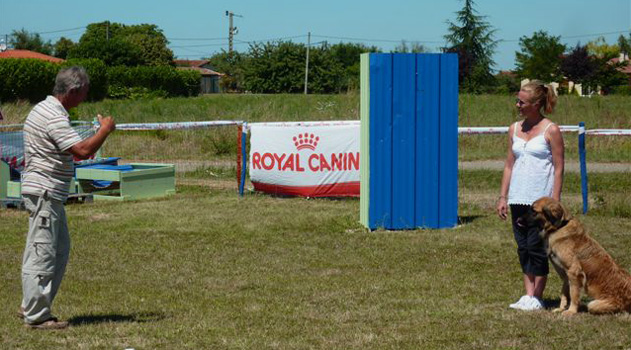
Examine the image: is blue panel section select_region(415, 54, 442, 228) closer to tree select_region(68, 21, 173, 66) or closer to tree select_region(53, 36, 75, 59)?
tree select_region(68, 21, 173, 66)

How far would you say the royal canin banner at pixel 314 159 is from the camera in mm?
15016

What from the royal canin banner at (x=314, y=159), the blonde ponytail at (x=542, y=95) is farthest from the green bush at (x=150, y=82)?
the blonde ponytail at (x=542, y=95)

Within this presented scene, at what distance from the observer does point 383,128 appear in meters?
11.9

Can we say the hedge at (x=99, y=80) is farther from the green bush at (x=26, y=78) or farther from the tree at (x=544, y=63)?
the tree at (x=544, y=63)

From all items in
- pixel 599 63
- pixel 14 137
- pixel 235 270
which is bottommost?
pixel 235 270

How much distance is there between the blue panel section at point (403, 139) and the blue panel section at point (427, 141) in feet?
0.24

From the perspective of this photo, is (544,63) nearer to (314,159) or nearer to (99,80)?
(99,80)

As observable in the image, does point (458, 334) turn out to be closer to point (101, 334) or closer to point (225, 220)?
point (101, 334)

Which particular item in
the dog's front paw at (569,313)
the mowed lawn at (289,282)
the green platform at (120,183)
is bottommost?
the mowed lawn at (289,282)

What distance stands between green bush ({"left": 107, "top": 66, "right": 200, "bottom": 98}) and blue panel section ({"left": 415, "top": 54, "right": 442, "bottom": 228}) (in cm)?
4626

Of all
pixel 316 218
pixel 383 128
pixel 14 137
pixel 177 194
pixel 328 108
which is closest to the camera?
pixel 383 128

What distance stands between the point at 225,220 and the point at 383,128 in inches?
103

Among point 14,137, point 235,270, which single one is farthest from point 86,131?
point 235,270

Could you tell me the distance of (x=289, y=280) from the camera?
8656 mm
